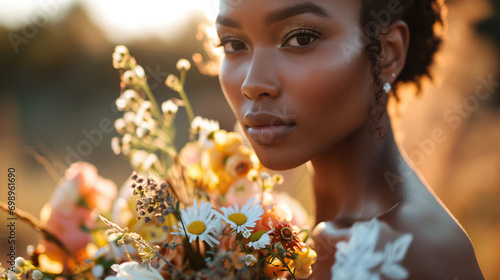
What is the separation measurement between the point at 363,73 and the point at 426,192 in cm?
29

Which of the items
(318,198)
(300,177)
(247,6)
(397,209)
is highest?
(247,6)

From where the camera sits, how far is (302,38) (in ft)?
2.96

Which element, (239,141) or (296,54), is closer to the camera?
(296,54)

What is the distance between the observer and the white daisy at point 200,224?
2.48 feet

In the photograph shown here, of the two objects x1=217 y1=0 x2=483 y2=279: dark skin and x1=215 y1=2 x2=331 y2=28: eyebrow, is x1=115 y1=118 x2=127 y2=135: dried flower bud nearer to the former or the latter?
x1=217 y1=0 x2=483 y2=279: dark skin

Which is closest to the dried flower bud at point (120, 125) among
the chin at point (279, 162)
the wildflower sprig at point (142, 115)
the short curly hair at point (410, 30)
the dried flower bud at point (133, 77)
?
the wildflower sprig at point (142, 115)

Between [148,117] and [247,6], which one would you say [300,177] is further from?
[247,6]

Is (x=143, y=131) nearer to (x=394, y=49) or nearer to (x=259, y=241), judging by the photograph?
(x=259, y=241)

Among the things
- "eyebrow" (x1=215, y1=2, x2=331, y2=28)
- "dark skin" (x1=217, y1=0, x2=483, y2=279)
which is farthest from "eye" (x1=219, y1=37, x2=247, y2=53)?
"eyebrow" (x1=215, y1=2, x2=331, y2=28)

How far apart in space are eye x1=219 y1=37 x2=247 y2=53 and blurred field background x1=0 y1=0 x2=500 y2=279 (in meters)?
0.13

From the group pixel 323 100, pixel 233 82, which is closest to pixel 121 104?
pixel 233 82

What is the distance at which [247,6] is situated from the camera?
0.90 metres

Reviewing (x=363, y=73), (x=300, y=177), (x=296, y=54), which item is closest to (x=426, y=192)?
(x=363, y=73)

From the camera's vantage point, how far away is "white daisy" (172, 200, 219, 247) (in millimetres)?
756
